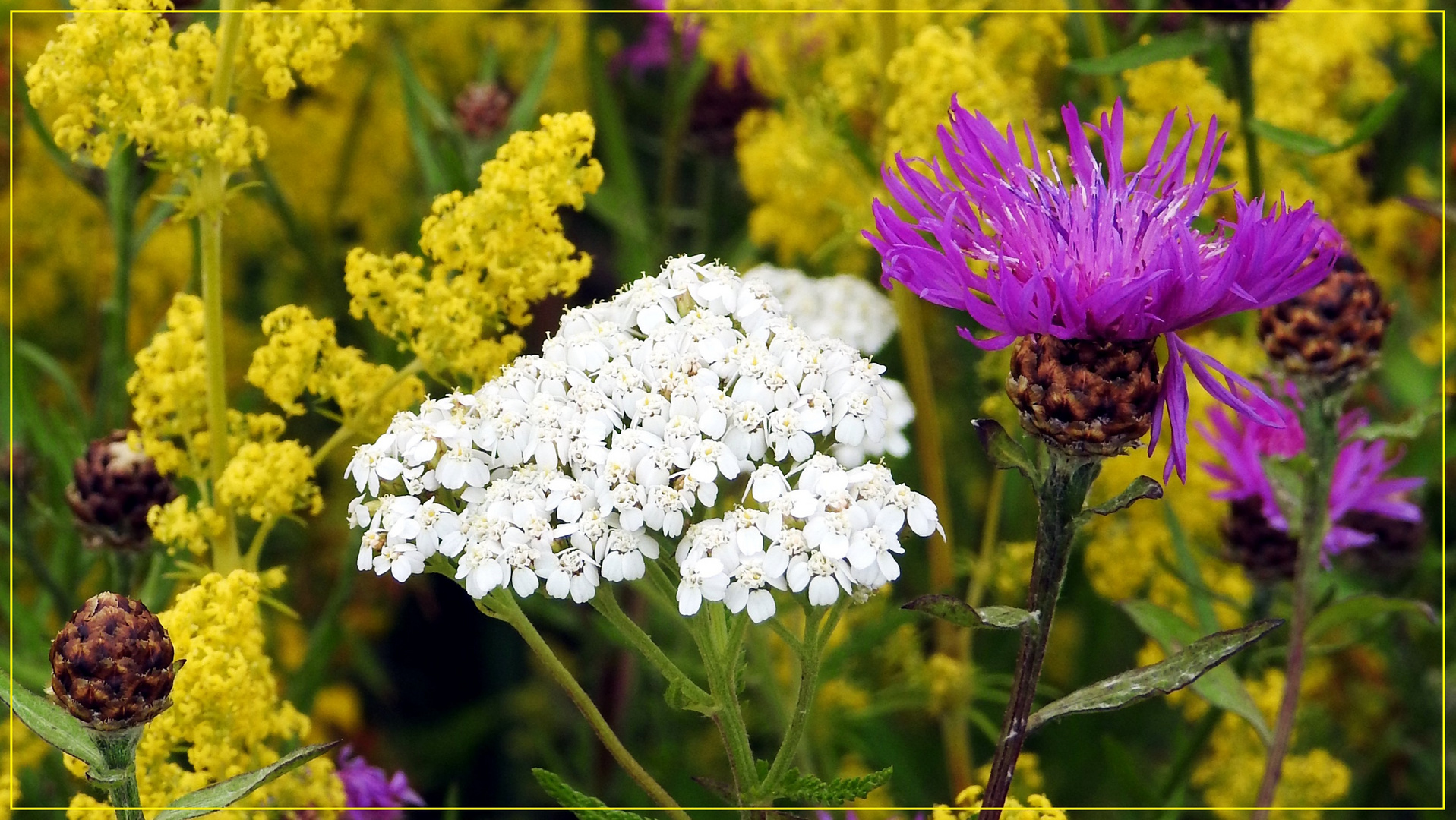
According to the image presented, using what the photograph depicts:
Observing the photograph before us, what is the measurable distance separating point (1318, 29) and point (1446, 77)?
189mm

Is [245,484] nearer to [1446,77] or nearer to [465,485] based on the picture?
[465,485]

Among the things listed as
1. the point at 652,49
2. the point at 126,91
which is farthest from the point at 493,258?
the point at 652,49

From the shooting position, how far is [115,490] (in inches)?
44.1

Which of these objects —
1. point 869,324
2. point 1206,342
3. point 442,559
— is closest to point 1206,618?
A: point 1206,342

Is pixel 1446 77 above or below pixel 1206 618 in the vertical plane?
above

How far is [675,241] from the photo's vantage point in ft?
6.27

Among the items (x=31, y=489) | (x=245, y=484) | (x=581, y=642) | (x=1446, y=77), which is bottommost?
(x=581, y=642)

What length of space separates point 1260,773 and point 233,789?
3.27 feet

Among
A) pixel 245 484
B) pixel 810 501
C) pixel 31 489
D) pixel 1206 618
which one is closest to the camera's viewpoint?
pixel 810 501

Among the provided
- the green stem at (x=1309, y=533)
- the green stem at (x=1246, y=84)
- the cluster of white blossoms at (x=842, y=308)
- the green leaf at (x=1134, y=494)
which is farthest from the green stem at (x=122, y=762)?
the green stem at (x=1246, y=84)

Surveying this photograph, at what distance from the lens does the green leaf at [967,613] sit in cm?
74

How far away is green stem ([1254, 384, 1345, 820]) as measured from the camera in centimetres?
105

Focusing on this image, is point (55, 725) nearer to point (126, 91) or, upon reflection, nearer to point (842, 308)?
point (126, 91)

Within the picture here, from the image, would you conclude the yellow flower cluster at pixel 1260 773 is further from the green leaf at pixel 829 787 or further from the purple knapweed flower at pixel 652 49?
the purple knapweed flower at pixel 652 49
